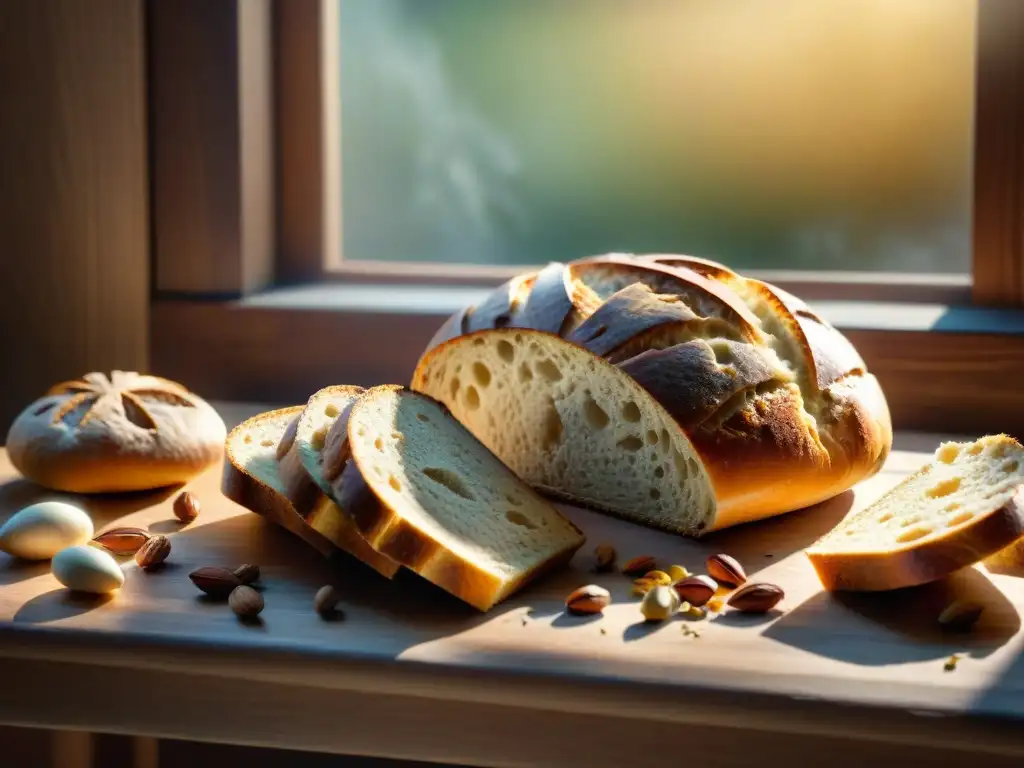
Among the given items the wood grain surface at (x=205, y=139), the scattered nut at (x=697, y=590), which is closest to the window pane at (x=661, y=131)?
the wood grain surface at (x=205, y=139)

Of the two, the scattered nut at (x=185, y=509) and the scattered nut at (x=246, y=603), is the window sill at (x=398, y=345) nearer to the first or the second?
the scattered nut at (x=185, y=509)

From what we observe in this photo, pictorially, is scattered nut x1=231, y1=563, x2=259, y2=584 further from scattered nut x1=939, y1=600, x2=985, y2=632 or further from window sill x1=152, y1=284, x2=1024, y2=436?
window sill x1=152, y1=284, x2=1024, y2=436

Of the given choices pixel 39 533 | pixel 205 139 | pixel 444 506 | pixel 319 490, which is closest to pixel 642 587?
pixel 444 506

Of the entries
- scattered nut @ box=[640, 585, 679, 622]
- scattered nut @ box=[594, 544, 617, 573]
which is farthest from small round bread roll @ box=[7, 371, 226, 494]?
scattered nut @ box=[640, 585, 679, 622]

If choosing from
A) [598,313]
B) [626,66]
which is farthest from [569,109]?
[598,313]

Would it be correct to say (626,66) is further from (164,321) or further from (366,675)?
(366,675)
